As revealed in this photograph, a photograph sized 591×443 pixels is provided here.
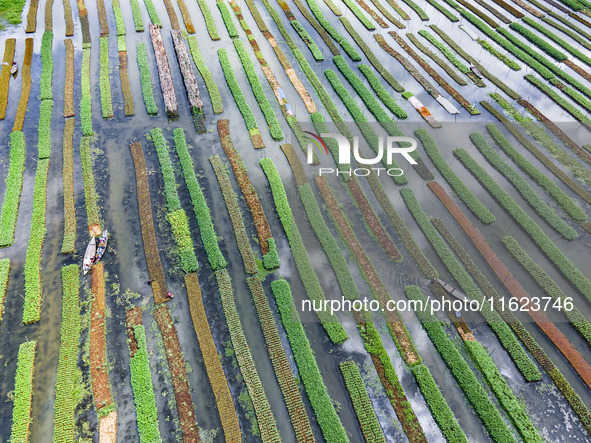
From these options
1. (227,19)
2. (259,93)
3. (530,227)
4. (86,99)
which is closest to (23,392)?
(86,99)

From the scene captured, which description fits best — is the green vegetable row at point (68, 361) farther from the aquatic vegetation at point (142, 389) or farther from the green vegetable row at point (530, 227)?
the green vegetable row at point (530, 227)

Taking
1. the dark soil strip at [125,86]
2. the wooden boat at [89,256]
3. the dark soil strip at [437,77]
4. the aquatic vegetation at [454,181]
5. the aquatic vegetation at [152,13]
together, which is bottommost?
the wooden boat at [89,256]

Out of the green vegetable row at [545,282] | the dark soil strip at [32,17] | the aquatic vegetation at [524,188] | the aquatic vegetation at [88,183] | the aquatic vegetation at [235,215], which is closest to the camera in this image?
the green vegetable row at [545,282]

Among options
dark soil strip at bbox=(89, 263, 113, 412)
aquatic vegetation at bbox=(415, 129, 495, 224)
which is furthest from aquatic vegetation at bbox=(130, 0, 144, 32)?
aquatic vegetation at bbox=(415, 129, 495, 224)

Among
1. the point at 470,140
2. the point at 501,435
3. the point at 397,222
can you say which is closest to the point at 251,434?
the point at 501,435

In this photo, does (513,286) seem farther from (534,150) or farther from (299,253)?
(534,150)

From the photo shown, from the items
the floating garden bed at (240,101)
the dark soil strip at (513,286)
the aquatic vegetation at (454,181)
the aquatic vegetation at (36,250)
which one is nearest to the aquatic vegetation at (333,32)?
the floating garden bed at (240,101)
